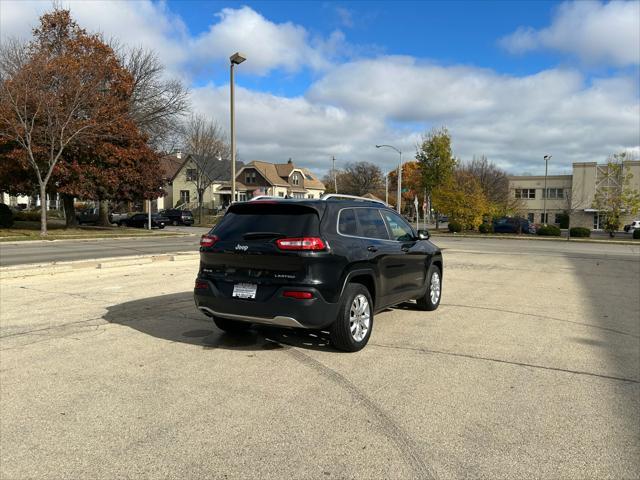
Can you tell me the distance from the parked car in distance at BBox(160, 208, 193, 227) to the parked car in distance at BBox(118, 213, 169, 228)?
5133 millimetres

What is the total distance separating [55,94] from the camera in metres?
26.6

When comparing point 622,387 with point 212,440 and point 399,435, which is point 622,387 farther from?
point 212,440

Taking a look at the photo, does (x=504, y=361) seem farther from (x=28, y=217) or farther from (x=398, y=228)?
(x=28, y=217)

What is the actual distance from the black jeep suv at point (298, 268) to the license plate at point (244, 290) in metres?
0.01

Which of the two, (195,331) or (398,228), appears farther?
(398,228)

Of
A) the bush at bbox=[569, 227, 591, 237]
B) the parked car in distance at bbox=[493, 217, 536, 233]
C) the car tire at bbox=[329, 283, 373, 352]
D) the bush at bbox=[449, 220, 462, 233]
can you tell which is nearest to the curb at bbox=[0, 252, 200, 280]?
the car tire at bbox=[329, 283, 373, 352]

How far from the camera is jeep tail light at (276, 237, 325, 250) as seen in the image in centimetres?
514

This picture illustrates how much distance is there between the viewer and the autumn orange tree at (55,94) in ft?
84.3

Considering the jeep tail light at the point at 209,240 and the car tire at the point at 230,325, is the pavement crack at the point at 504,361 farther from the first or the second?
the jeep tail light at the point at 209,240

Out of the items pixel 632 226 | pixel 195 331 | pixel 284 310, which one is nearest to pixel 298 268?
pixel 284 310

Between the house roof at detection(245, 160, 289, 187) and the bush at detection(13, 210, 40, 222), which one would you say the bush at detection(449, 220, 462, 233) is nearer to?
the house roof at detection(245, 160, 289, 187)

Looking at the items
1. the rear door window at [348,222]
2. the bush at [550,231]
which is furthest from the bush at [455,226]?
the rear door window at [348,222]

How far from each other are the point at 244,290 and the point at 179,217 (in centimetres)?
4891

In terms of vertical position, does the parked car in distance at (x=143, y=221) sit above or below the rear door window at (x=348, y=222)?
below
